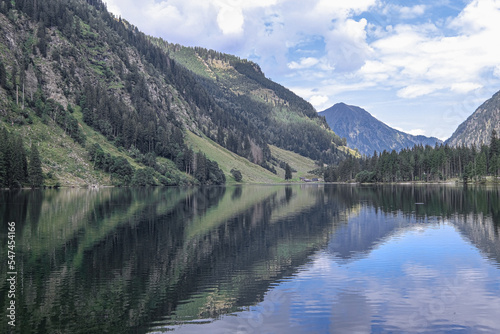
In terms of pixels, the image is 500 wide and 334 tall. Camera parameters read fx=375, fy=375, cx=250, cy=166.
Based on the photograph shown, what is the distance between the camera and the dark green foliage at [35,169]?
150 m

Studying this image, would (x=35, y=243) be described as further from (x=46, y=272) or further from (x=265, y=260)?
(x=265, y=260)

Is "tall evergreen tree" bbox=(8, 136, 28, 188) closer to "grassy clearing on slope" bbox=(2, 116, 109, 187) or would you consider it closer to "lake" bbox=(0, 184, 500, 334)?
"grassy clearing on slope" bbox=(2, 116, 109, 187)

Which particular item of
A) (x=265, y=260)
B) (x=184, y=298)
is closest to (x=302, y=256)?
(x=265, y=260)

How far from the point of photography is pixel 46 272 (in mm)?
32531

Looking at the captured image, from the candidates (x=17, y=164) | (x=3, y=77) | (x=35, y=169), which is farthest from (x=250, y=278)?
(x=3, y=77)

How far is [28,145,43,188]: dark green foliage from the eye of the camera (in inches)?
5891

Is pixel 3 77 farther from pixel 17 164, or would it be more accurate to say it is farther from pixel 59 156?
pixel 17 164

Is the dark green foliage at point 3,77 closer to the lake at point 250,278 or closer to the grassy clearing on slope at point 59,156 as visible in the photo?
the grassy clearing on slope at point 59,156

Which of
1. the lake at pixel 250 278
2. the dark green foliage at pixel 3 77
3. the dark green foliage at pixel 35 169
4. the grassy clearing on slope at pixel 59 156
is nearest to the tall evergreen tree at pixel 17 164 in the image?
the dark green foliage at pixel 35 169

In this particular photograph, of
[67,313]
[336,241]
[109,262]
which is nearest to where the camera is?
[67,313]

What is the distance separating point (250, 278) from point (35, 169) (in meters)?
147

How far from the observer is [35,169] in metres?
152

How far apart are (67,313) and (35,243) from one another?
25340 mm

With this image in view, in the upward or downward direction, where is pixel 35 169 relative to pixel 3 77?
downward
